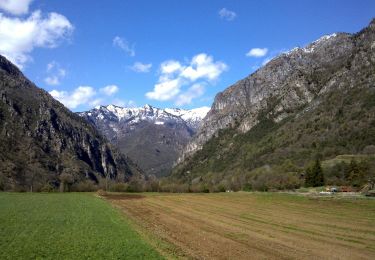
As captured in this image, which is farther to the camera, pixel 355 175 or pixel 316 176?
pixel 316 176

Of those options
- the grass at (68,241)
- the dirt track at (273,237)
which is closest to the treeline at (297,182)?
the dirt track at (273,237)

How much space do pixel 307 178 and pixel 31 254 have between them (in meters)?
136

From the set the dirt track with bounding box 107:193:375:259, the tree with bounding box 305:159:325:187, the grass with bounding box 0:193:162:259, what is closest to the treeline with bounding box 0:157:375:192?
the tree with bounding box 305:159:325:187

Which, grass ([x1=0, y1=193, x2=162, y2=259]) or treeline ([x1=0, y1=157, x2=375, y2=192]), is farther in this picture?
treeline ([x1=0, y1=157, x2=375, y2=192])

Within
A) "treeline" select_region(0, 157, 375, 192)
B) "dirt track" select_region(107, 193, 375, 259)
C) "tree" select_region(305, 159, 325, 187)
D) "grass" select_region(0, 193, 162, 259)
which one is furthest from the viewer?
"tree" select_region(305, 159, 325, 187)

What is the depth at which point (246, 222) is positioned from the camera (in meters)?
47.4

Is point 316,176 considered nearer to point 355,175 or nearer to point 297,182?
point 355,175

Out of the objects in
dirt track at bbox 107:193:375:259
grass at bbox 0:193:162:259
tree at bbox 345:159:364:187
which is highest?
tree at bbox 345:159:364:187

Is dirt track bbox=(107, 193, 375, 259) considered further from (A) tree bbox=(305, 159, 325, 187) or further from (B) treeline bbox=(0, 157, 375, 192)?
(A) tree bbox=(305, 159, 325, 187)

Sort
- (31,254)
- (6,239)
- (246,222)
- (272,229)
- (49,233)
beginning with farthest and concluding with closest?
1. (246,222)
2. (272,229)
3. (49,233)
4. (6,239)
5. (31,254)

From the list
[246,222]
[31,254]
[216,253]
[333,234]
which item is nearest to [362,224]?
[333,234]

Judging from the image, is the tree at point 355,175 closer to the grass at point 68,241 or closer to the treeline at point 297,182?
the treeline at point 297,182

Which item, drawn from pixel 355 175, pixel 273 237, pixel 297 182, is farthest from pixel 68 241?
pixel 297 182

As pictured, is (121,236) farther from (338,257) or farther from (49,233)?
(338,257)
